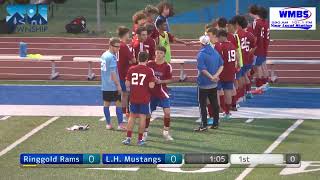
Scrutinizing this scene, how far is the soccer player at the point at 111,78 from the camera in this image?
16672 millimetres

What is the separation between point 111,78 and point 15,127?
2243 millimetres

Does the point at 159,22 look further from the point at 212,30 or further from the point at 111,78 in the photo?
the point at 111,78

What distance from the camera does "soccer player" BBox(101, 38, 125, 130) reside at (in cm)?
1667

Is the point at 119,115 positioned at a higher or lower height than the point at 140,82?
lower

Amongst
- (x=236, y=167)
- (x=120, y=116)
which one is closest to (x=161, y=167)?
(x=236, y=167)

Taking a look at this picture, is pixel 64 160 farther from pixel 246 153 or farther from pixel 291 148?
pixel 291 148

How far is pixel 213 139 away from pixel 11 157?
12.3 feet

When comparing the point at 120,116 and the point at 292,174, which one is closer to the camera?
the point at 292,174

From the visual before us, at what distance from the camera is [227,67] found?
1809 cm

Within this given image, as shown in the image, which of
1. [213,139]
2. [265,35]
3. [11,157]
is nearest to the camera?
[11,157]

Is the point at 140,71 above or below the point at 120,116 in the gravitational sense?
above

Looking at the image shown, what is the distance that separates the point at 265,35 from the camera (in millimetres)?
21516

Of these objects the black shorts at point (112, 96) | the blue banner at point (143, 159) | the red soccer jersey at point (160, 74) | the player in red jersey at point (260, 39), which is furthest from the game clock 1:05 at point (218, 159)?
the player in red jersey at point (260, 39)

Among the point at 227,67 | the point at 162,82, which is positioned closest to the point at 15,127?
the point at 162,82
